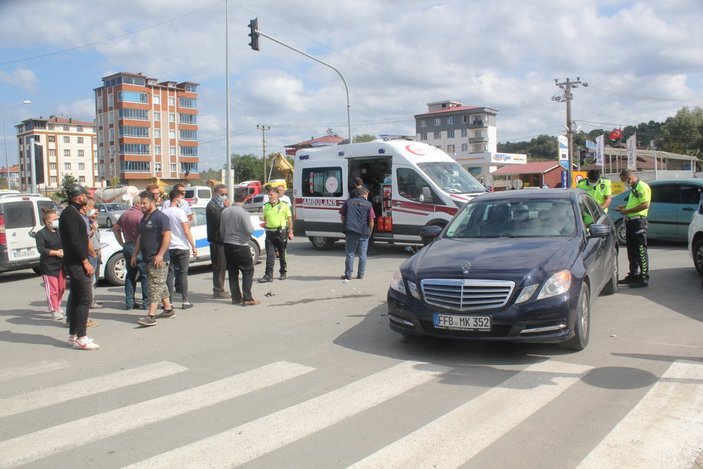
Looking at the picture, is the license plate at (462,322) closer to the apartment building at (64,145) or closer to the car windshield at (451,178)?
the car windshield at (451,178)

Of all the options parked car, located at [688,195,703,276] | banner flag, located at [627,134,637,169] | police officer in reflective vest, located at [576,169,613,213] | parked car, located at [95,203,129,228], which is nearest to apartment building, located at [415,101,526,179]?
banner flag, located at [627,134,637,169]

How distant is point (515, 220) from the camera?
709 centimetres

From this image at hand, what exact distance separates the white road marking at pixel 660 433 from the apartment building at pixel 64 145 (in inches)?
5066

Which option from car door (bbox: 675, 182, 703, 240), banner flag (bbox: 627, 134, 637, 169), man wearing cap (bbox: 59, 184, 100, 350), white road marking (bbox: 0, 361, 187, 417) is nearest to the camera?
white road marking (bbox: 0, 361, 187, 417)

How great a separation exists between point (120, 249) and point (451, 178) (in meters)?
7.70

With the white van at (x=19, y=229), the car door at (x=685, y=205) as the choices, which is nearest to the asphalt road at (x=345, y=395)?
the white van at (x=19, y=229)

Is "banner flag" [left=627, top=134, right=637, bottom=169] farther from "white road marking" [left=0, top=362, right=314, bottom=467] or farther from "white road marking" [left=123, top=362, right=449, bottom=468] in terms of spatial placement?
"white road marking" [left=0, top=362, right=314, bottom=467]

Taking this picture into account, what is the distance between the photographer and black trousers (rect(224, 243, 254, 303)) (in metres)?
8.88

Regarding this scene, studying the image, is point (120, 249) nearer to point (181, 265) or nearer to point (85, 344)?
point (181, 265)

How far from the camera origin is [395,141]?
1511 cm

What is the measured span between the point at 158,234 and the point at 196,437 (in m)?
4.11

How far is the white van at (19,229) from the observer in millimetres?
12898

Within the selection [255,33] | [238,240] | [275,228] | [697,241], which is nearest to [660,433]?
[238,240]

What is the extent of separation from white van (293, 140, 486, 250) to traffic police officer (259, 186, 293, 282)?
12.9 feet
